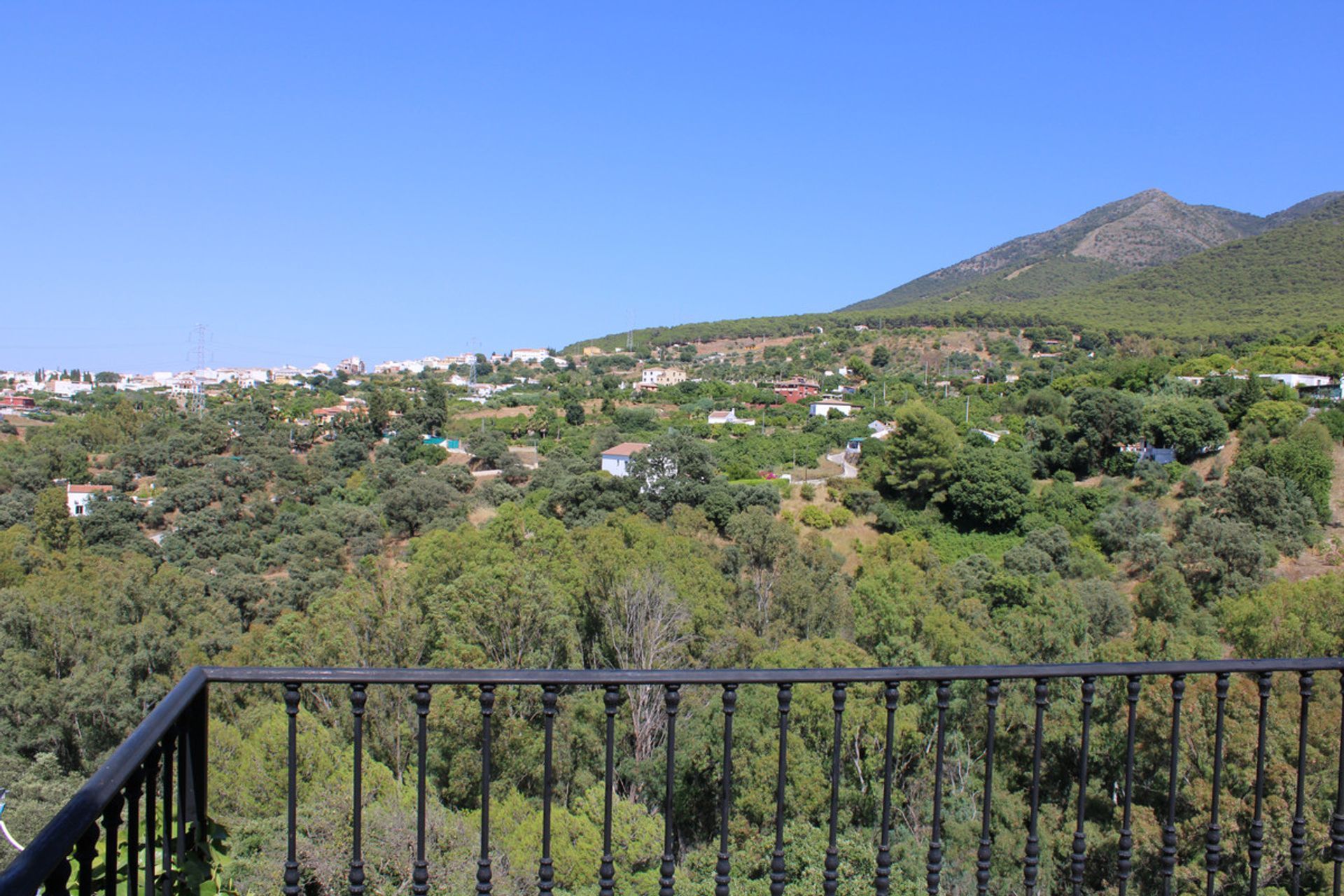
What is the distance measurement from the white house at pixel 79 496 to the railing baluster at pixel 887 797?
107 ft

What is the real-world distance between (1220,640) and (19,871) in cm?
1780

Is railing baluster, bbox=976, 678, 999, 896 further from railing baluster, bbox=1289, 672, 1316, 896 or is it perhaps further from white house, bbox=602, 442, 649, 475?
white house, bbox=602, 442, 649, 475

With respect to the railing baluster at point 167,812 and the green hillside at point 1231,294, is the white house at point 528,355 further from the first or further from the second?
the railing baluster at point 167,812

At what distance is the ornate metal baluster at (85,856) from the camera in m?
1.31

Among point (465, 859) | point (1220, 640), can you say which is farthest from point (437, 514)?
point (465, 859)

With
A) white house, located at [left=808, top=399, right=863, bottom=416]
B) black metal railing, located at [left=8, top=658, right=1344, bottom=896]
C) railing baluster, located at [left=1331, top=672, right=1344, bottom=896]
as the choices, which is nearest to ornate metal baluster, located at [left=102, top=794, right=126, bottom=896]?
black metal railing, located at [left=8, top=658, right=1344, bottom=896]

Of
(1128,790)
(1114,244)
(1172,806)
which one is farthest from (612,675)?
(1114,244)

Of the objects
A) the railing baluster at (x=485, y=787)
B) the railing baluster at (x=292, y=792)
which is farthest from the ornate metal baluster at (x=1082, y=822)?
the railing baluster at (x=292, y=792)

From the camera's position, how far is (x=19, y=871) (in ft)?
3.61

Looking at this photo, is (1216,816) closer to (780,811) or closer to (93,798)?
(780,811)

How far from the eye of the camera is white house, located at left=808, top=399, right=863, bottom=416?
40406 mm

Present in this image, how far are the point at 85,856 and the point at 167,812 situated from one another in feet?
1.27

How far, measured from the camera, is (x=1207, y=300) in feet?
184

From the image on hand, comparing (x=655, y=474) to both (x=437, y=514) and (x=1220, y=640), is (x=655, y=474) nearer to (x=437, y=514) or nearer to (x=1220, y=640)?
(x=437, y=514)
